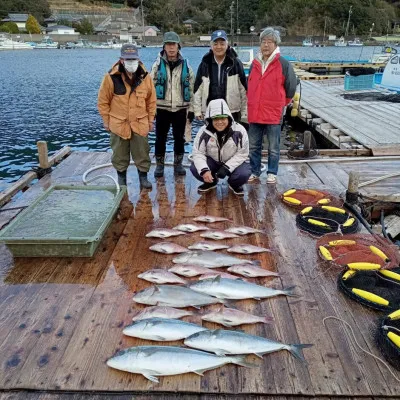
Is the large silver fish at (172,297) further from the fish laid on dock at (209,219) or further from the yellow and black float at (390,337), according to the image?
the fish laid on dock at (209,219)

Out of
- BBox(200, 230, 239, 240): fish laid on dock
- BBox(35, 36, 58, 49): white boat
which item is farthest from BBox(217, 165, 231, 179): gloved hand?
BBox(35, 36, 58, 49): white boat

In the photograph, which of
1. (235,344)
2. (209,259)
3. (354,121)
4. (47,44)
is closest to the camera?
(235,344)

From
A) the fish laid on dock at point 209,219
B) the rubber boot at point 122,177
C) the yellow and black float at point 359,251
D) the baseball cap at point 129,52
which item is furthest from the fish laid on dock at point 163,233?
the baseball cap at point 129,52

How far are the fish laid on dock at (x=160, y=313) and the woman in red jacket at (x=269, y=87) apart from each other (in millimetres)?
3132

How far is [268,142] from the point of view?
211 inches

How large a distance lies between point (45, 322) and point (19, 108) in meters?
20.4

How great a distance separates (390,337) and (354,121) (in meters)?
8.69

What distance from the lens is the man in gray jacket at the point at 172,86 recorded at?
5059mm

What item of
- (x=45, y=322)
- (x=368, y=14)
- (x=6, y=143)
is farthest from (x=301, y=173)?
(x=368, y=14)

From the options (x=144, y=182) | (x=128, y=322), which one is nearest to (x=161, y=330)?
(x=128, y=322)

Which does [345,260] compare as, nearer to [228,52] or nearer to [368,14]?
[228,52]

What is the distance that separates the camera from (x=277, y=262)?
11.7 ft

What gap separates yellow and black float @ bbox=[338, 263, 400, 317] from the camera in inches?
113

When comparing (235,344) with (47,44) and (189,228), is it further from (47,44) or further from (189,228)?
(47,44)
